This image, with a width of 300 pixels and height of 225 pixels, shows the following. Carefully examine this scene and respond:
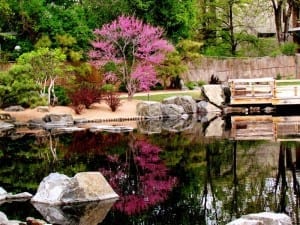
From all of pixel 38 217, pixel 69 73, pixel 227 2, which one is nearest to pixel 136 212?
pixel 38 217

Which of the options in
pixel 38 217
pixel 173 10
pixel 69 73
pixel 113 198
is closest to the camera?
pixel 38 217

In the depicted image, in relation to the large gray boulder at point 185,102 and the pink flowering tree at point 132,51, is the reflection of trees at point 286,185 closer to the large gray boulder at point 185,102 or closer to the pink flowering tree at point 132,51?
the large gray boulder at point 185,102

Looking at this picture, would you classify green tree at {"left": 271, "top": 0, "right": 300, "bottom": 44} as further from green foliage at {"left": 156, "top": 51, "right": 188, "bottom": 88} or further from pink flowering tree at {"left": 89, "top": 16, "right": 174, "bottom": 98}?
pink flowering tree at {"left": 89, "top": 16, "right": 174, "bottom": 98}

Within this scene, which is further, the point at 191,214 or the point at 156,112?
the point at 156,112

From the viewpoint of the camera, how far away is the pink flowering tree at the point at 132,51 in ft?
100

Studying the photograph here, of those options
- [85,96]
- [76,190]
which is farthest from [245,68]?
[76,190]

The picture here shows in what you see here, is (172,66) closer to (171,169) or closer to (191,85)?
(191,85)

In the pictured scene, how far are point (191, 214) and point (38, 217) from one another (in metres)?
2.74

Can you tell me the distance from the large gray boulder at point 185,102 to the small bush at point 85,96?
3324 millimetres

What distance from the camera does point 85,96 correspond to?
28062 mm

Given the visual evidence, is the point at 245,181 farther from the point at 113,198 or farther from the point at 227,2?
the point at 227,2

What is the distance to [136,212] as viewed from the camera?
12.0m

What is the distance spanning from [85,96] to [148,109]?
9.58 feet

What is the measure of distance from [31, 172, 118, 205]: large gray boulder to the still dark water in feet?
1.18
